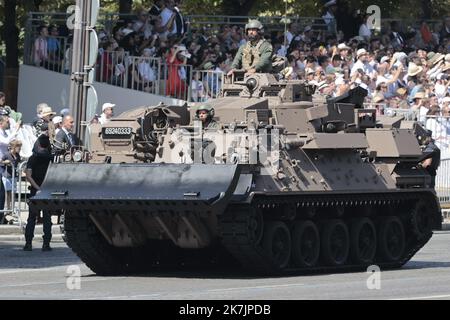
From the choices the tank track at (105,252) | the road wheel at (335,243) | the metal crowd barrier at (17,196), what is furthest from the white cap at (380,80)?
the tank track at (105,252)

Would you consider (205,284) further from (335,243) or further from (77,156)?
(335,243)

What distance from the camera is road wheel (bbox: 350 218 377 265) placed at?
22094 mm

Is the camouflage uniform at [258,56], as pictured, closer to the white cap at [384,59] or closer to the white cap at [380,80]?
the white cap at [380,80]

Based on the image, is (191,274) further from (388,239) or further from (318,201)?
(388,239)

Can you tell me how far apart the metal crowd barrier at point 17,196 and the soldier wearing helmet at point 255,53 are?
16.2 ft

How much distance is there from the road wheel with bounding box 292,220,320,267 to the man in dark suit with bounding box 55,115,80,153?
4.41m

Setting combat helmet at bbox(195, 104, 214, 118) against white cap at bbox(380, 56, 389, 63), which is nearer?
combat helmet at bbox(195, 104, 214, 118)

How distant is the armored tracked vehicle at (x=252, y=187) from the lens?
19703 mm

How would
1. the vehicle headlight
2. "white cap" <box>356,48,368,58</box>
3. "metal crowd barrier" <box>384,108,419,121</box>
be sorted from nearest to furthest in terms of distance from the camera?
1. the vehicle headlight
2. "metal crowd barrier" <box>384,108,419,121</box>
3. "white cap" <box>356,48,368,58</box>

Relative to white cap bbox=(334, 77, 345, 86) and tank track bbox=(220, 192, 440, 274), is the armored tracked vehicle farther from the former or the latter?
white cap bbox=(334, 77, 345, 86)

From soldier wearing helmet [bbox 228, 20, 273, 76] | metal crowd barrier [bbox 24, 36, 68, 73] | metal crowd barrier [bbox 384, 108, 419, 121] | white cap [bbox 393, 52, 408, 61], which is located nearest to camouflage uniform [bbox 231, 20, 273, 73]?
soldier wearing helmet [bbox 228, 20, 273, 76]

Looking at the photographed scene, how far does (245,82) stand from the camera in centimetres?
2258

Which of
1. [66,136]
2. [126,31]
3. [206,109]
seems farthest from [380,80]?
[206,109]
